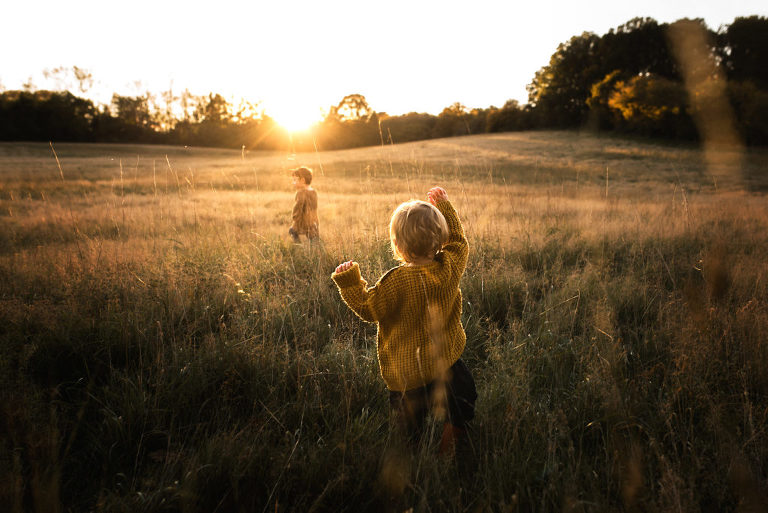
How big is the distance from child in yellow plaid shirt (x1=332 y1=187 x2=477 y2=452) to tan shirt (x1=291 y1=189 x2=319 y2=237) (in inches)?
163

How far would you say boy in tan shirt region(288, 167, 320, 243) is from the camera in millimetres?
5723

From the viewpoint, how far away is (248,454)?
1.59m

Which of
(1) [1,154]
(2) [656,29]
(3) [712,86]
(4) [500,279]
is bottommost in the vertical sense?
(4) [500,279]

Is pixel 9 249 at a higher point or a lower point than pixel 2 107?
lower

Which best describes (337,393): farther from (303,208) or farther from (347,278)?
(303,208)

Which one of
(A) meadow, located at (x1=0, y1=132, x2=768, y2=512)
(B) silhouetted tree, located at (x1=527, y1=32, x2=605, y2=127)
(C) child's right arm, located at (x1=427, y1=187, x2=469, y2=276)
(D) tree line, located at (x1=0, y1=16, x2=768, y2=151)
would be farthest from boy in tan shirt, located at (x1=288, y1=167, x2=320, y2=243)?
(B) silhouetted tree, located at (x1=527, y1=32, x2=605, y2=127)

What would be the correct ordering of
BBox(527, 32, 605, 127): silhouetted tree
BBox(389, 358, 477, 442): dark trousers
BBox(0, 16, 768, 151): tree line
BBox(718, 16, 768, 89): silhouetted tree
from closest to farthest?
BBox(389, 358, 477, 442): dark trousers
BBox(0, 16, 768, 151): tree line
BBox(718, 16, 768, 89): silhouetted tree
BBox(527, 32, 605, 127): silhouetted tree

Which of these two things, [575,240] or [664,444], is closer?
[664,444]

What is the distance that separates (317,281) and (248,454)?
2078mm

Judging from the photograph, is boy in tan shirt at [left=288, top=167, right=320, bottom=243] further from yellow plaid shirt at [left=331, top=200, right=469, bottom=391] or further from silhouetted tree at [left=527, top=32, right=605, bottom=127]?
silhouetted tree at [left=527, top=32, right=605, bottom=127]

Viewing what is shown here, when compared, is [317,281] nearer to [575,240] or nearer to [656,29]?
[575,240]

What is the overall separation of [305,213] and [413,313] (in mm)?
4316

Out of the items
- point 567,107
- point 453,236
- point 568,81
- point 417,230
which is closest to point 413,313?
point 417,230

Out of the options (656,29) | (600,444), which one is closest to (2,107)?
(600,444)
